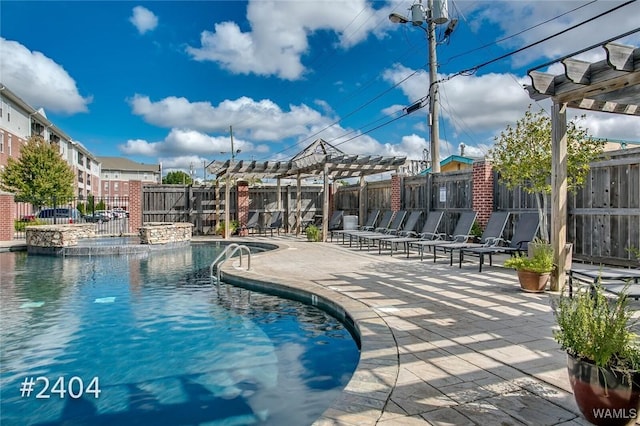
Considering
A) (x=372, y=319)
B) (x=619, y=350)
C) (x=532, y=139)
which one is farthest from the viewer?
(x=532, y=139)

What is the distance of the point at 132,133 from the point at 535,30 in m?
31.6

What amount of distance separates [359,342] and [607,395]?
2.40 meters

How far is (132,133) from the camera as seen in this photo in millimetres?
33312

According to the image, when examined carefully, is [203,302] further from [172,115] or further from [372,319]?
[172,115]

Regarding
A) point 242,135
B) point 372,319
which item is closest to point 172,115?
point 242,135

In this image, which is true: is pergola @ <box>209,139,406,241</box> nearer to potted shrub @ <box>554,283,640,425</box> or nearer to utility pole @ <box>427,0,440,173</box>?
utility pole @ <box>427,0,440,173</box>

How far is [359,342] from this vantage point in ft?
13.8

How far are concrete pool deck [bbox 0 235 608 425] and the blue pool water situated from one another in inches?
21.0

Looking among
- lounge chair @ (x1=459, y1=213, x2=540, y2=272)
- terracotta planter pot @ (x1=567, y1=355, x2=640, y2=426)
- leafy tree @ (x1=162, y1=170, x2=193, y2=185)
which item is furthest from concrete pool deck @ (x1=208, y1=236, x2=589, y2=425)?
leafy tree @ (x1=162, y1=170, x2=193, y2=185)

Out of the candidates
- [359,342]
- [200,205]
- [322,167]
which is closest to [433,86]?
[322,167]

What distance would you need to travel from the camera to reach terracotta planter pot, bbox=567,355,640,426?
207cm

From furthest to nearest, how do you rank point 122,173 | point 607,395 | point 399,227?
point 122,173 → point 399,227 → point 607,395

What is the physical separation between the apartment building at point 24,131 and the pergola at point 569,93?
18.2 metres

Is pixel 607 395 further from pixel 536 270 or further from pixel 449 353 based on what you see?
pixel 536 270
